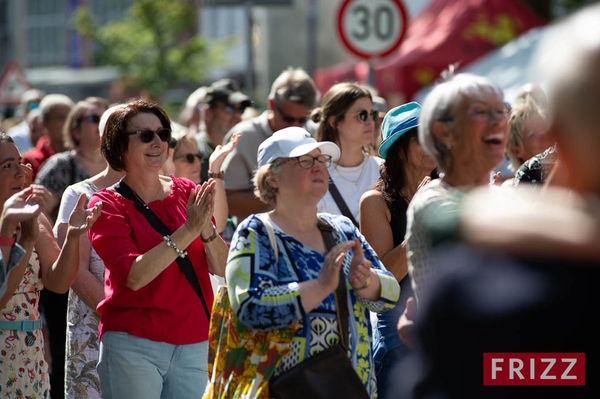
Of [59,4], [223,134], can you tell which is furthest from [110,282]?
[59,4]

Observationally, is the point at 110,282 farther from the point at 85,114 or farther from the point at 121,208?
the point at 85,114

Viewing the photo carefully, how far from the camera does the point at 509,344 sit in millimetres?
2477

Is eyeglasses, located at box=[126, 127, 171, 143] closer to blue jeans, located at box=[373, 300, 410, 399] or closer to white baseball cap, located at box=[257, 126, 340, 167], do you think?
white baseball cap, located at box=[257, 126, 340, 167]

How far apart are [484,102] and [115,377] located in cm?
251

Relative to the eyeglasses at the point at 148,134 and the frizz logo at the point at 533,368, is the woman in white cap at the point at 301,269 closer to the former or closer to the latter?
Result: the eyeglasses at the point at 148,134

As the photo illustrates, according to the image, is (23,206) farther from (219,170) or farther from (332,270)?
(219,170)

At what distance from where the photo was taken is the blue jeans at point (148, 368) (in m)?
4.85

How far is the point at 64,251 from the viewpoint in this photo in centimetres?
502

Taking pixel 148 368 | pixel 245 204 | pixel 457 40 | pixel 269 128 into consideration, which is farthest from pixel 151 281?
pixel 457 40

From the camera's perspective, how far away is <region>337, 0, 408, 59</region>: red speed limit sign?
9492 mm

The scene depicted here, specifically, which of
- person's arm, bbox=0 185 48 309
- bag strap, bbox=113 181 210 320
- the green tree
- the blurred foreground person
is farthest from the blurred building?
the blurred foreground person

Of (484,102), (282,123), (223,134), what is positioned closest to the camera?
(484,102)

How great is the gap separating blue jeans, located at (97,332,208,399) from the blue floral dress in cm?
107

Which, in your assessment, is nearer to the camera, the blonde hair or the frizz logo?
the frizz logo
